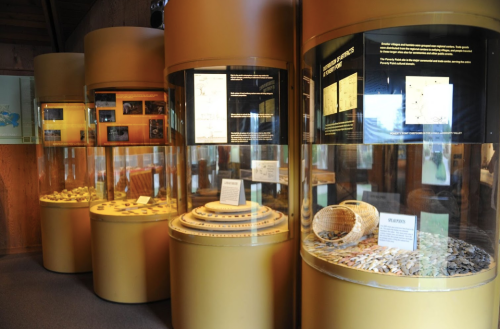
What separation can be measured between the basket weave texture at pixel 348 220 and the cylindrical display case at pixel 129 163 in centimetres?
143

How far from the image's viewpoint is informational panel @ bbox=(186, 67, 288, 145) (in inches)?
107

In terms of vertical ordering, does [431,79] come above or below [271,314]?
above

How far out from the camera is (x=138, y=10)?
16.8 ft

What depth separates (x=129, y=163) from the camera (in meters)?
4.29

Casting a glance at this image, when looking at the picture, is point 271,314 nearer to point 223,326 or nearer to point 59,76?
point 223,326

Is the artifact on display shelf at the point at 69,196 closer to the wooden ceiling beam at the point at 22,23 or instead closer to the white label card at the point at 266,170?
the white label card at the point at 266,170

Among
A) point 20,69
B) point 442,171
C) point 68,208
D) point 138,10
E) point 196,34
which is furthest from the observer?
point 20,69

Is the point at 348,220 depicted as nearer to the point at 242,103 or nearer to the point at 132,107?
the point at 242,103

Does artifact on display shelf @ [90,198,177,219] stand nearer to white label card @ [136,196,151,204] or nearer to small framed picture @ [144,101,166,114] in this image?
white label card @ [136,196,151,204]

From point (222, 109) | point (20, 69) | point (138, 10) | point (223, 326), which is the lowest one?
point (223, 326)

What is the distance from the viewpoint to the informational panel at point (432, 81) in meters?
1.80

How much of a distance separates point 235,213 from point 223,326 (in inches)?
32.3

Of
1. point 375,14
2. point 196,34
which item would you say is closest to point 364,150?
point 375,14

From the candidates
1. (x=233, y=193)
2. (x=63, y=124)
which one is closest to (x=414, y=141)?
(x=233, y=193)
